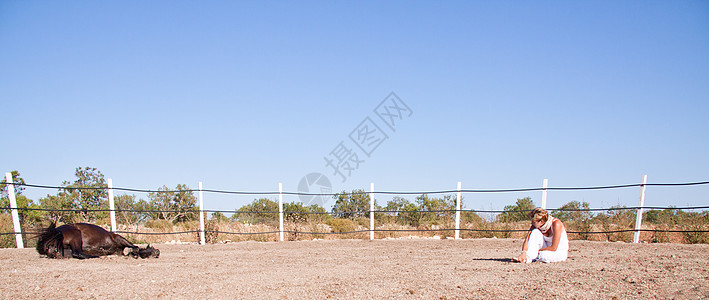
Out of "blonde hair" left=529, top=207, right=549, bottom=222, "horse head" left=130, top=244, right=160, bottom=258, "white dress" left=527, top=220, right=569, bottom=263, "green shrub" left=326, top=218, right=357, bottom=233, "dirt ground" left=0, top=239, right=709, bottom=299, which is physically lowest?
"green shrub" left=326, top=218, right=357, bottom=233

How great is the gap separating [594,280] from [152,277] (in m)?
4.59

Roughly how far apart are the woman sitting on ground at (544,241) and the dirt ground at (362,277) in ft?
0.59

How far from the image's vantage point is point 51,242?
20.7 ft

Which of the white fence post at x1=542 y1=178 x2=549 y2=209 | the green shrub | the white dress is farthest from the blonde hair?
the green shrub

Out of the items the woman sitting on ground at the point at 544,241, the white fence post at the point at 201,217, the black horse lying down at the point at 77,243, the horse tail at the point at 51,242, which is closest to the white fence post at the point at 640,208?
the woman sitting on ground at the point at 544,241

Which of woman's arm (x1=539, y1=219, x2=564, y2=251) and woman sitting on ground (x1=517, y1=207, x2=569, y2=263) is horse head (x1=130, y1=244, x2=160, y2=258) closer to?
woman sitting on ground (x1=517, y1=207, x2=569, y2=263)

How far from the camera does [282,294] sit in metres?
3.91

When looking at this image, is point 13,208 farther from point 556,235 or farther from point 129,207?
point 129,207

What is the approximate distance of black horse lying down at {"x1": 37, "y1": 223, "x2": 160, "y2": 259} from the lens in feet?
20.5

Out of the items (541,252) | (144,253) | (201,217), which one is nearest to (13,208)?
(201,217)

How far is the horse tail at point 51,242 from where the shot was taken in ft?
20.5

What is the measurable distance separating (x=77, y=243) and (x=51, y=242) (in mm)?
406

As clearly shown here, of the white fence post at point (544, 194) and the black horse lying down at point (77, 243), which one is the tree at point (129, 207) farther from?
the white fence post at point (544, 194)

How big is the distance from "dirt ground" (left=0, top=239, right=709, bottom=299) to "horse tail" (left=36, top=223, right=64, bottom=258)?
137 mm
